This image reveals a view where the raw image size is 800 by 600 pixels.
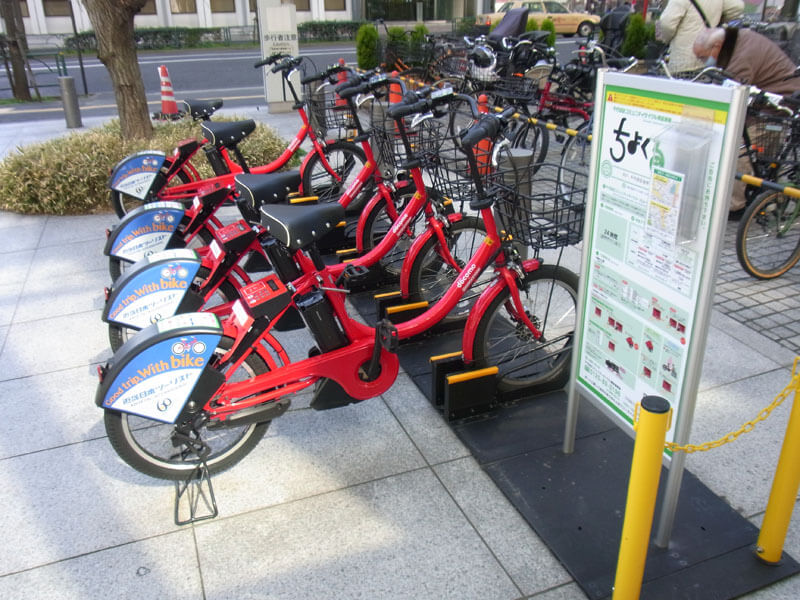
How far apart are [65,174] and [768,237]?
21.9 ft

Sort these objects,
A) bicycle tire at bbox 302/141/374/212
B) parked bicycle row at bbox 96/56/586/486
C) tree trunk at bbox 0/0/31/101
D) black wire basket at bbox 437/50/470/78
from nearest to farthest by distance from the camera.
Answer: parked bicycle row at bbox 96/56/586/486 → bicycle tire at bbox 302/141/374/212 → black wire basket at bbox 437/50/470/78 → tree trunk at bbox 0/0/31/101

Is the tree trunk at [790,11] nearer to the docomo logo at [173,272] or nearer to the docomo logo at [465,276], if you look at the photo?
the docomo logo at [465,276]

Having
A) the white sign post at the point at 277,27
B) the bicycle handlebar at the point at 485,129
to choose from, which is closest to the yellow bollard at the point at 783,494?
the bicycle handlebar at the point at 485,129

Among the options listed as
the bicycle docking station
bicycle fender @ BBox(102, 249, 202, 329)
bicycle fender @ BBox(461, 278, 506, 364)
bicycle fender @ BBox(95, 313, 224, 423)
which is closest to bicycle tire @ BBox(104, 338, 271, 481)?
bicycle fender @ BBox(95, 313, 224, 423)

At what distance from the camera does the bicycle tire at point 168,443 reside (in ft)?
9.30

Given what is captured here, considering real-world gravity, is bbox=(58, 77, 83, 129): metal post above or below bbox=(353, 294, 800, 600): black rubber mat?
above

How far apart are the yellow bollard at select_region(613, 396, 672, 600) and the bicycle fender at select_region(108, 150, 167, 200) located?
428 cm

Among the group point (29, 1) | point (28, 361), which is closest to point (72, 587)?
point (28, 361)

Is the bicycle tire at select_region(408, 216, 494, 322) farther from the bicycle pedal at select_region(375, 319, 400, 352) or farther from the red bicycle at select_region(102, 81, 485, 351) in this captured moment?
the bicycle pedal at select_region(375, 319, 400, 352)

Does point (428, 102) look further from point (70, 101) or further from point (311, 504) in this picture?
point (70, 101)

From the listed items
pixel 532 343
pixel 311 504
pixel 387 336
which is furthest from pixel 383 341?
pixel 532 343

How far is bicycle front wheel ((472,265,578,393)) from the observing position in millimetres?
3408

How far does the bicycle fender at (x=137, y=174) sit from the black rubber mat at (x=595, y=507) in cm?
325

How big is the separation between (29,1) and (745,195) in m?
33.8
